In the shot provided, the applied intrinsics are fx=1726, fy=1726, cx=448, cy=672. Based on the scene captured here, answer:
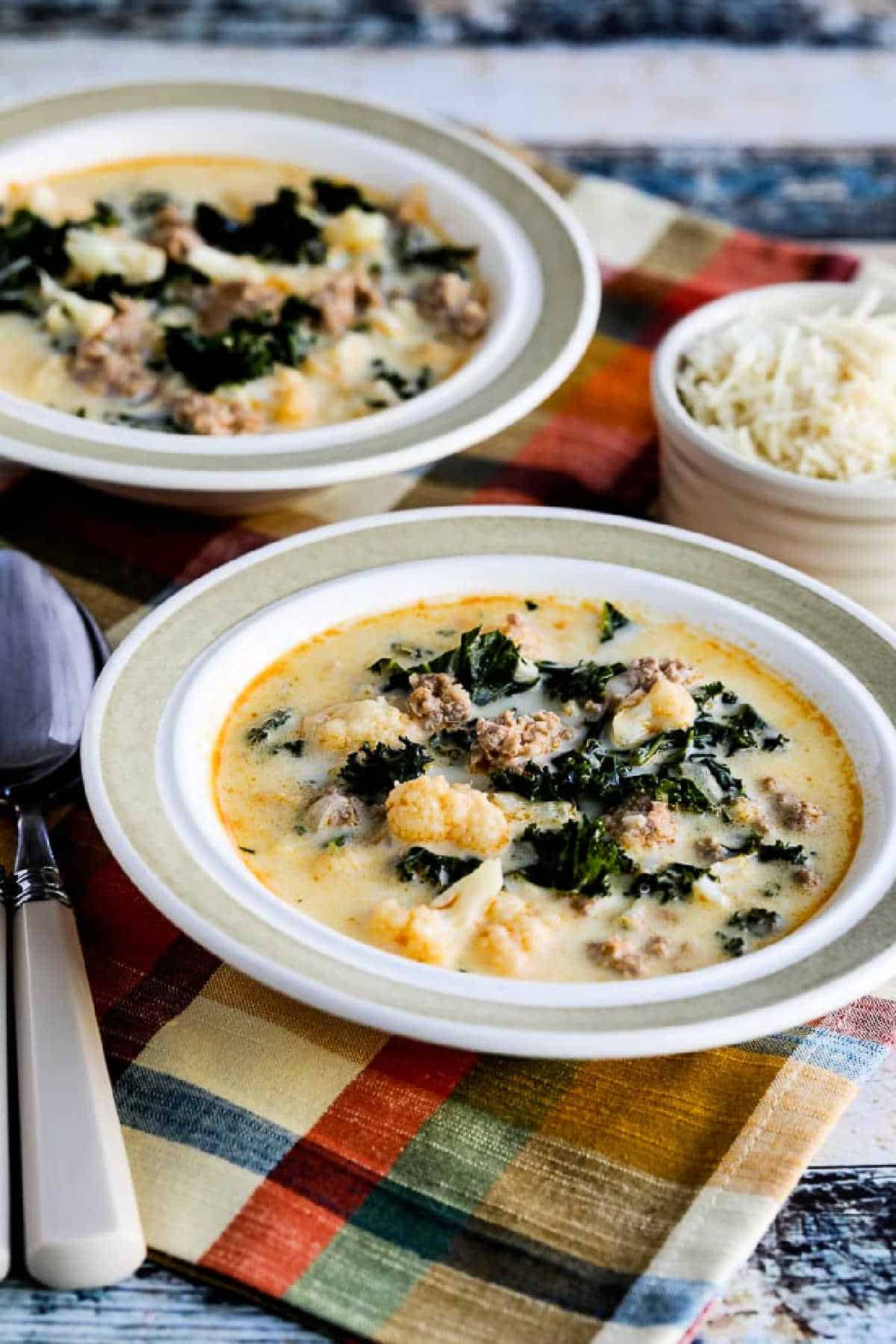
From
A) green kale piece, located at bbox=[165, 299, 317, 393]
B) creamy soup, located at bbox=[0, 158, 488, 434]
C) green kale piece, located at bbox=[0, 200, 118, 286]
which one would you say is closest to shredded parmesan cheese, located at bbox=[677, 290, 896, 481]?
creamy soup, located at bbox=[0, 158, 488, 434]

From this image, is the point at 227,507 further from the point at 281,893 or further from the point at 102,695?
the point at 281,893

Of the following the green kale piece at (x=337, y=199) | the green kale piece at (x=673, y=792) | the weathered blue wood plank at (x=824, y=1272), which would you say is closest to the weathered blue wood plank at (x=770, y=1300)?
the weathered blue wood plank at (x=824, y=1272)

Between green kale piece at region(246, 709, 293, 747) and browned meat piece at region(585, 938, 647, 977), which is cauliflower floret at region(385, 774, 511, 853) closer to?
browned meat piece at region(585, 938, 647, 977)

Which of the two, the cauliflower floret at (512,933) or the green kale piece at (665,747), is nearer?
the cauliflower floret at (512,933)

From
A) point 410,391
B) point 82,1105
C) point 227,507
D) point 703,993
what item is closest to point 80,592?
point 227,507

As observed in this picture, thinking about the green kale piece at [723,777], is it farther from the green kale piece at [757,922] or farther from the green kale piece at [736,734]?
the green kale piece at [757,922]

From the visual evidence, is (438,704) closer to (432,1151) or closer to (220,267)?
(432,1151)
